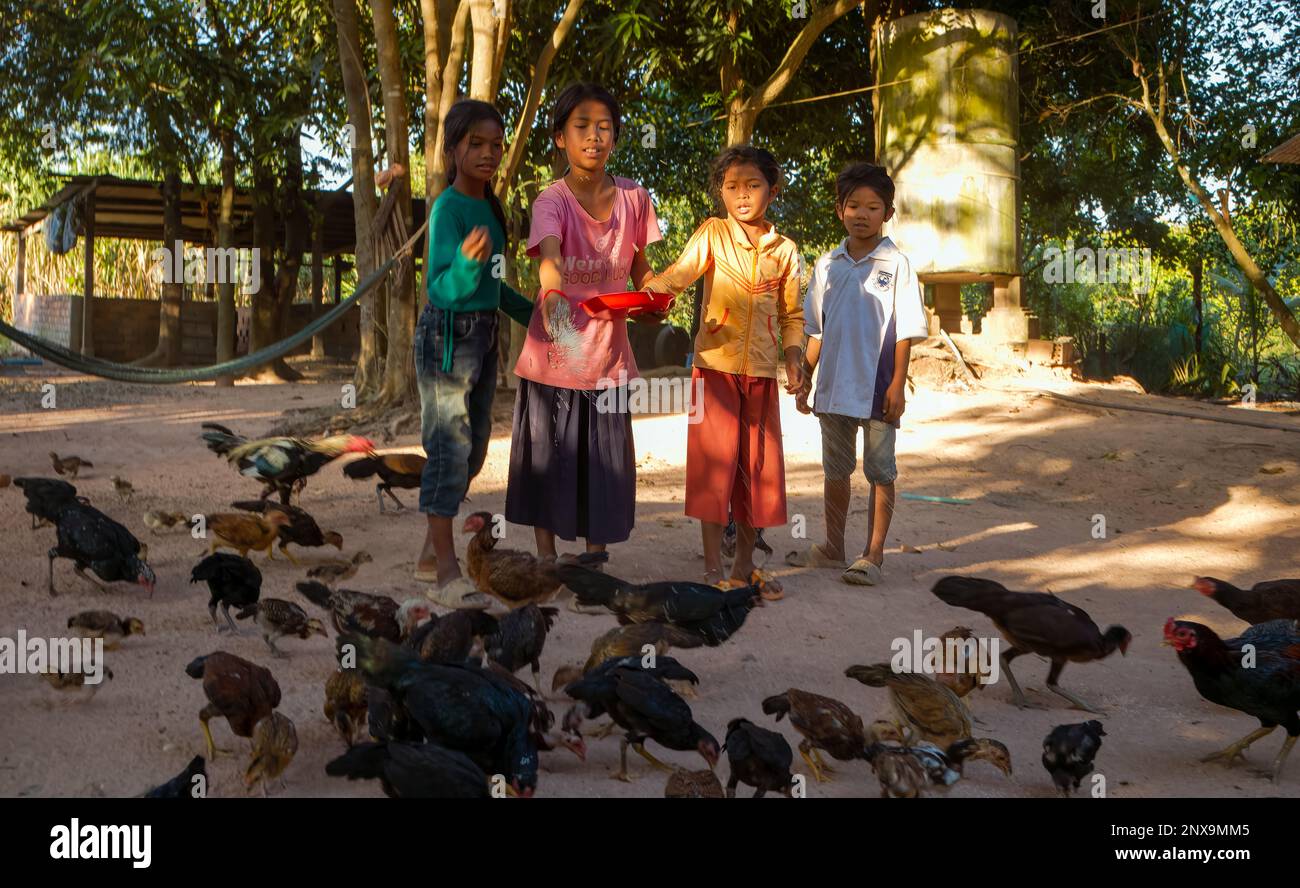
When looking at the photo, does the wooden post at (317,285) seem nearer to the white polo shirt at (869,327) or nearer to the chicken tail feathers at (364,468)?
the chicken tail feathers at (364,468)

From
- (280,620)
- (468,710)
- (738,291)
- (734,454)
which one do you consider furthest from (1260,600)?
(280,620)

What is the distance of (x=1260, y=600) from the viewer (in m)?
4.62

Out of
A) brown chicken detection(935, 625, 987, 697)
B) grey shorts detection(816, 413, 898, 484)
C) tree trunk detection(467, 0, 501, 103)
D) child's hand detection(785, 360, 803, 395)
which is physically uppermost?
tree trunk detection(467, 0, 501, 103)

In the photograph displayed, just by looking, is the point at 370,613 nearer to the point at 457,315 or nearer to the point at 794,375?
the point at 457,315

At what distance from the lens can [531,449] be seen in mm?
5297

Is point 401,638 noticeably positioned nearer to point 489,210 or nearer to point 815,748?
point 815,748

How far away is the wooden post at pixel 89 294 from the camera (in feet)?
62.0

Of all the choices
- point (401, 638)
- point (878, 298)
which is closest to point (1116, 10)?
point (878, 298)

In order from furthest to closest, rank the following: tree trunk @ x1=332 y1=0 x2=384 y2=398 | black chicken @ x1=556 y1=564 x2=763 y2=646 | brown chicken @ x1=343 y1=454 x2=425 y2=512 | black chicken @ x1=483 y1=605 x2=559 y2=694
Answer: tree trunk @ x1=332 y1=0 x2=384 y2=398, brown chicken @ x1=343 y1=454 x2=425 y2=512, black chicken @ x1=556 y1=564 x2=763 y2=646, black chicken @ x1=483 y1=605 x2=559 y2=694

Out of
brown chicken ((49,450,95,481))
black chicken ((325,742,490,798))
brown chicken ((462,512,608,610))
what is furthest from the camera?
brown chicken ((49,450,95,481))

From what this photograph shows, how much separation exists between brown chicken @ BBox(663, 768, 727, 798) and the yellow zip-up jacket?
263cm

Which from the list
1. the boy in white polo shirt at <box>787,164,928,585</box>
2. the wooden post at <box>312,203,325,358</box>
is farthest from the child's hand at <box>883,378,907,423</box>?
the wooden post at <box>312,203,325,358</box>

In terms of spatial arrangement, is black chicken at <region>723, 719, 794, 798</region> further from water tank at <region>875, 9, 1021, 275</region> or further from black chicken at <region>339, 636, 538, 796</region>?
water tank at <region>875, 9, 1021, 275</region>

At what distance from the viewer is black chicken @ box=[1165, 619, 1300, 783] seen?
342 centimetres
